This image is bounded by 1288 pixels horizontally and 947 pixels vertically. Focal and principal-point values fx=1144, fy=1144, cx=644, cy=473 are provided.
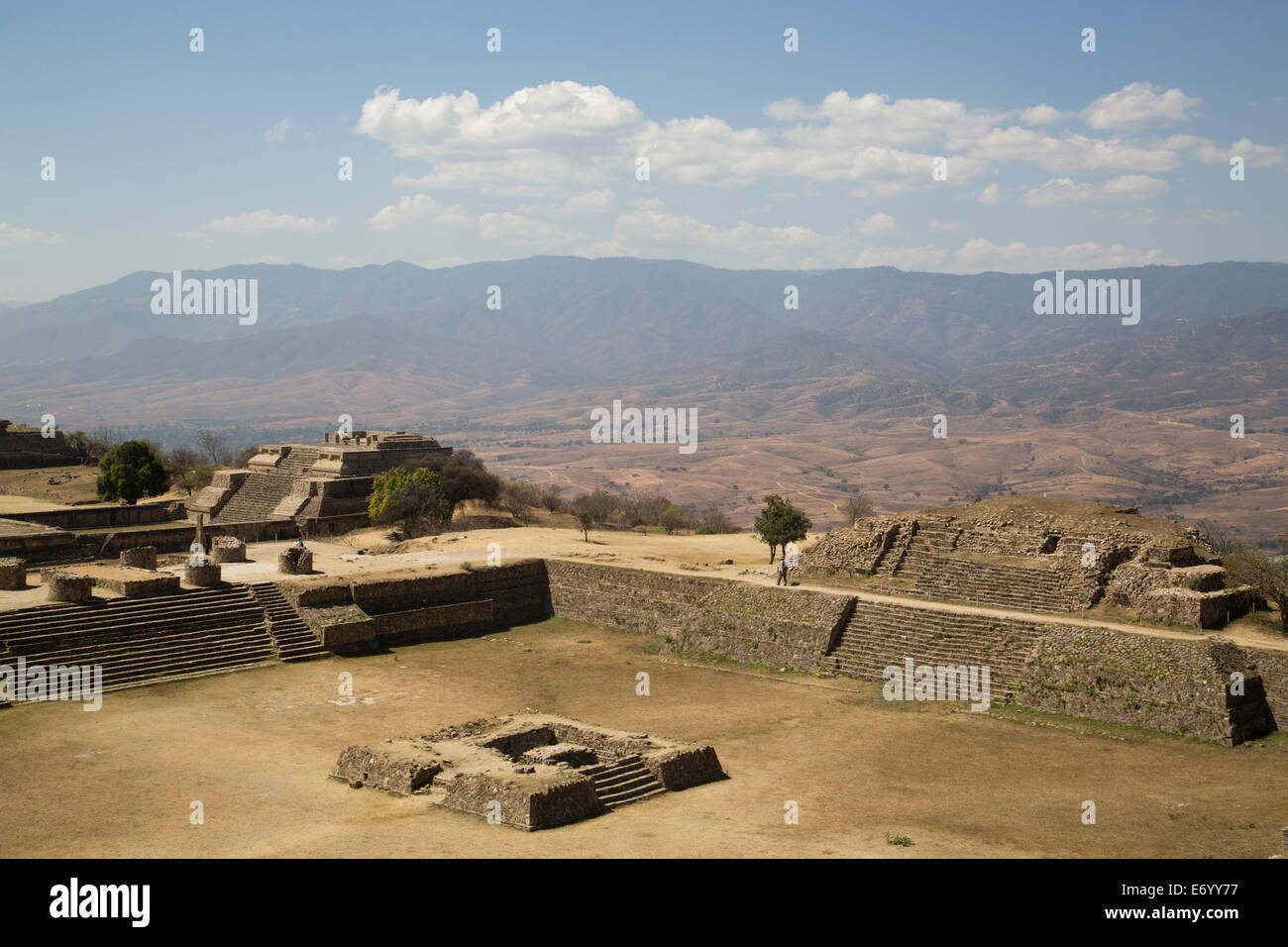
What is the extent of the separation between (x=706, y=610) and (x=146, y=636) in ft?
47.4

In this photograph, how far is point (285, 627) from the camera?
30250mm

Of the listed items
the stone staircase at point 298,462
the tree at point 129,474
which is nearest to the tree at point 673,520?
the stone staircase at point 298,462

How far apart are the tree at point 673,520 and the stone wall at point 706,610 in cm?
1680

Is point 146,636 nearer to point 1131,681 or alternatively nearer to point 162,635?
point 162,635

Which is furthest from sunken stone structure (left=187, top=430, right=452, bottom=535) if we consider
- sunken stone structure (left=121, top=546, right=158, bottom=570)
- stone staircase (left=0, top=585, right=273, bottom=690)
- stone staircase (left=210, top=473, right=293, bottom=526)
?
stone staircase (left=0, top=585, right=273, bottom=690)

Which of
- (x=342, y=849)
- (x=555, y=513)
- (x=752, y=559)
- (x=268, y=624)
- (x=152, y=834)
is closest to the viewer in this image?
(x=342, y=849)

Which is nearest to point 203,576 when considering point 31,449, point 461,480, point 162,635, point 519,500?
point 162,635

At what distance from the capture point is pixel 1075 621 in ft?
87.6

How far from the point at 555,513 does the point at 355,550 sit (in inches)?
642

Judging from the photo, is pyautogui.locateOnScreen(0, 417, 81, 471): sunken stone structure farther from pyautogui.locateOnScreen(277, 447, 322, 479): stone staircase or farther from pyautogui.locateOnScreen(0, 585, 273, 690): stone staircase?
pyautogui.locateOnScreen(0, 585, 273, 690): stone staircase

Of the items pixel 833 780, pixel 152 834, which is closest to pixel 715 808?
pixel 833 780

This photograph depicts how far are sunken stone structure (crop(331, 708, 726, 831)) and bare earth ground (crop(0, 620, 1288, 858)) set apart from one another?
38 cm

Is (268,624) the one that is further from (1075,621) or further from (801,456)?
(801,456)

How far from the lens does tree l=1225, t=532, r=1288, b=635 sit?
25000 mm
